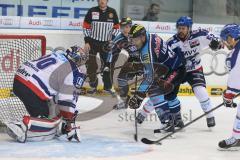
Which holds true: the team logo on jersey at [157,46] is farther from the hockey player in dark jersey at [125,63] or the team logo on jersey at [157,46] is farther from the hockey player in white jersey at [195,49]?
the hockey player in dark jersey at [125,63]

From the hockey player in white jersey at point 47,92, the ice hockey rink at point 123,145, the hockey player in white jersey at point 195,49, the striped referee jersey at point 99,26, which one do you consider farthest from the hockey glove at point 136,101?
the striped referee jersey at point 99,26

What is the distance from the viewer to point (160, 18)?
7812mm

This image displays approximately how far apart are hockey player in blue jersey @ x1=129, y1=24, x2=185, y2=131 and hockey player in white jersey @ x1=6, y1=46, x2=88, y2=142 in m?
0.45

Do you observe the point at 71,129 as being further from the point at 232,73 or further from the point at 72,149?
the point at 232,73

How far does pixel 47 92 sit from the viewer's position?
4.22 m

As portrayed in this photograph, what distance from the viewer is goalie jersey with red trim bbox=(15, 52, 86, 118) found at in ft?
13.7

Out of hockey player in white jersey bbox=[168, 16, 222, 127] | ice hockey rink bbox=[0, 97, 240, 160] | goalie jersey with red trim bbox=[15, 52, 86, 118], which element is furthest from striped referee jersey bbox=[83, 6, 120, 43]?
goalie jersey with red trim bbox=[15, 52, 86, 118]

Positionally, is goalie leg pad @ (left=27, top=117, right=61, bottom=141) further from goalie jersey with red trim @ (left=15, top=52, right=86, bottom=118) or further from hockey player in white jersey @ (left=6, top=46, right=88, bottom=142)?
goalie jersey with red trim @ (left=15, top=52, right=86, bottom=118)

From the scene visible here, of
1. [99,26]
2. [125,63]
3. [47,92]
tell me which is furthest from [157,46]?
[99,26]

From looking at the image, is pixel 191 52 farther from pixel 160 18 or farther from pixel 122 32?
pixel 160 18

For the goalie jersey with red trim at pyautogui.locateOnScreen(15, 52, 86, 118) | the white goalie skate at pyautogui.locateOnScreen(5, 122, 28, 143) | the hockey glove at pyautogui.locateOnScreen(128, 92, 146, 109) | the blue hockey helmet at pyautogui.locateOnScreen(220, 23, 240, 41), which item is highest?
the blue hockey helmet at pyautogui.locateOnScreen(220, 23, 240, 41)

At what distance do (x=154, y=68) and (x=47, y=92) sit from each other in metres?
0.86

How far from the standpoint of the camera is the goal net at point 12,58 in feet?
15.6

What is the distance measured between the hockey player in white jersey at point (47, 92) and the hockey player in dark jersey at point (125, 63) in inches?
51.3
